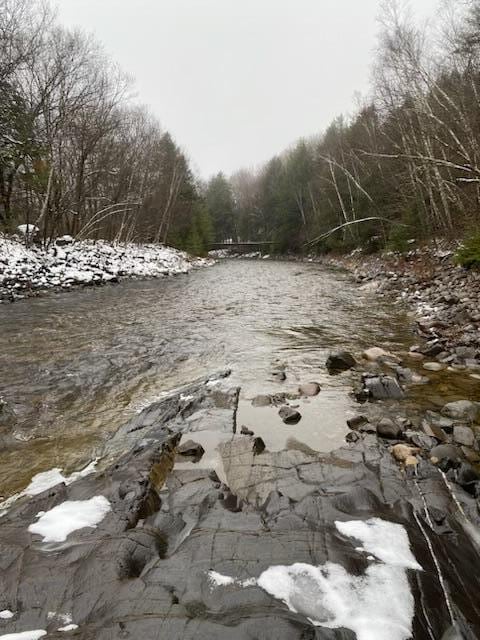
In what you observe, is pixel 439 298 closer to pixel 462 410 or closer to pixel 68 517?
pixel 462 410

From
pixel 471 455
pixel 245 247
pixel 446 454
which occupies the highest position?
pixel 245 247

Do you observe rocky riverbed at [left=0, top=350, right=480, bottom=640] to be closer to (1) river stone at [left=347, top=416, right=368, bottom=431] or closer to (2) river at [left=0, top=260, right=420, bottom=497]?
(1) river stone at [left=347, top=416, right=368, bottom=431]

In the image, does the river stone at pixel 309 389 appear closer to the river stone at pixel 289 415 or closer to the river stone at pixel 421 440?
the river stone at pixel 289 415

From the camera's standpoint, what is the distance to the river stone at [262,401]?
477 centimetres

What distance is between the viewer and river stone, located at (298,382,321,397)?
5.05 m

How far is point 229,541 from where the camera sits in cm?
239

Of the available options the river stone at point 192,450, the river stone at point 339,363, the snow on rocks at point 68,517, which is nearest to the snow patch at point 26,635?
the snow on rocks at point 68,517

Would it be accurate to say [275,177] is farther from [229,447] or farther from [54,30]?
[229,447]

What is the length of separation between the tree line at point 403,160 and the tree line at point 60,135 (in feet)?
43.7

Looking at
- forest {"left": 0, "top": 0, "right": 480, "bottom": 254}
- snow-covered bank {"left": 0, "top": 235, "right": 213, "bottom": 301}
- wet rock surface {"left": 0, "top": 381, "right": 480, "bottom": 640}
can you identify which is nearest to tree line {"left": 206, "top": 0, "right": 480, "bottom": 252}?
forest {"left": 0, "top": 0, "right": 480, "bottom": 254}

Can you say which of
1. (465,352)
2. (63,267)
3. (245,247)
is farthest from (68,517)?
(245,247)

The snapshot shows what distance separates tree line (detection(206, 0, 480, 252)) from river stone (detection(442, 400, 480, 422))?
2643mm

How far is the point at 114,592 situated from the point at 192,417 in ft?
8.01

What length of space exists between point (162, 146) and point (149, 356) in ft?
105
